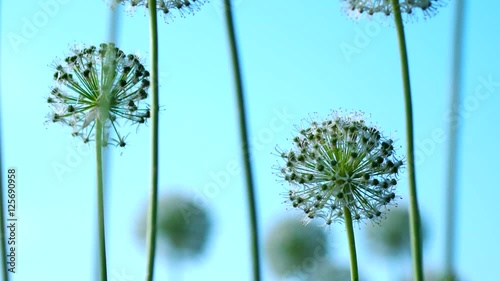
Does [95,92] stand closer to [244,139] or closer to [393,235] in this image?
[244,139]

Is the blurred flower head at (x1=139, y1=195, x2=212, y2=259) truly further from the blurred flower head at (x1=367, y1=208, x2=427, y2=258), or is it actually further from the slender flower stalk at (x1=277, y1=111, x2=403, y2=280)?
the slender flower stalk at (x1=277, y1=111, x2=403, y2=280)

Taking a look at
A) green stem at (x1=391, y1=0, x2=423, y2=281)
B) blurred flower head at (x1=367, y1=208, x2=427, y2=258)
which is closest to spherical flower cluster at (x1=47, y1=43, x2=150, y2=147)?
green stem at (x1=391, y1=0, x2=423, y2=281)

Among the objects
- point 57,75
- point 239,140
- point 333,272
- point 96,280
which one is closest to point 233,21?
point 239,140

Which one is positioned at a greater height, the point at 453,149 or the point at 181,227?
the point at 181,227

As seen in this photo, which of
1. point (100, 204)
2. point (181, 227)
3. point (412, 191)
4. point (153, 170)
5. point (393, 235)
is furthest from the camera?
point (181, 227)

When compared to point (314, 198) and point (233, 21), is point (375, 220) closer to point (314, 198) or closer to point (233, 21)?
point (314, 198)

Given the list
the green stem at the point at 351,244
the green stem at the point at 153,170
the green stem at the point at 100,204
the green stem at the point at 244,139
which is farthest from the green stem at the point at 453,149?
the green stem at the point at 100,204

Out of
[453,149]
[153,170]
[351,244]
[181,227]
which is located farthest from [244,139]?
[181,227]

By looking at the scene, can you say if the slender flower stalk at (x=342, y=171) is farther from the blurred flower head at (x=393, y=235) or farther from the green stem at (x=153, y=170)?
the blurred flower head at (x=393, y=235)
